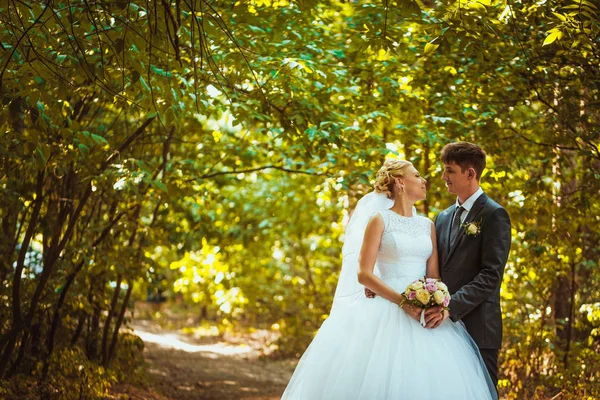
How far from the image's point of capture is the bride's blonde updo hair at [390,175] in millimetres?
4082

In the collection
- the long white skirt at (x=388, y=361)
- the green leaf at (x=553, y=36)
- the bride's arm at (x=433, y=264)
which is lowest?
→ the long white skirt at (x=388, y=361)

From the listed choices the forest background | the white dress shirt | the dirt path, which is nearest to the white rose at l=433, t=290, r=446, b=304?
the white dress shirt

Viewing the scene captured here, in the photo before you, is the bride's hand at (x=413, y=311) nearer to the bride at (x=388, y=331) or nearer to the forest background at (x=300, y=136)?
the bride at (x=388, y=331)

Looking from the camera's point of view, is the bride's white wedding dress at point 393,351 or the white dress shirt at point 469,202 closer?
the bride's white wedding dress at point 393,351

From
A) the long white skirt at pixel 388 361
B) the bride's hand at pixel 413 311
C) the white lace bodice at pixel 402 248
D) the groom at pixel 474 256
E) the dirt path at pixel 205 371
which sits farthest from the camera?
the dirt path at pixel 205 371

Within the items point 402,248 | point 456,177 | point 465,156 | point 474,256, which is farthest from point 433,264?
point 465,156


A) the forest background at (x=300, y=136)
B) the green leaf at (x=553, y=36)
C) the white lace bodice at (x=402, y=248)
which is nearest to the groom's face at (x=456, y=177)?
the white lace bodice at (x=402, y=248)

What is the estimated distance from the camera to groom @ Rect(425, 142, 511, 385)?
3600 millimetres

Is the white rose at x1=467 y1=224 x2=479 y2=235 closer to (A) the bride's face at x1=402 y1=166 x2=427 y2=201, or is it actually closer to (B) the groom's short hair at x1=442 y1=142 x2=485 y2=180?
(B) the groom's short hair at x1=442 y1=142 x2=485 y2=180

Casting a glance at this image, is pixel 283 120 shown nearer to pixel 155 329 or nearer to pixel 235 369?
pixel 235 369

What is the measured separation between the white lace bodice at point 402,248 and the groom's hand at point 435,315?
336 mm

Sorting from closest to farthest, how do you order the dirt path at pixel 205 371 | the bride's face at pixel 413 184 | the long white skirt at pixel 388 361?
the long white skirt at pixel 388 361, the bride's face at pixel 413 184, the dirt path at pixel 205 371

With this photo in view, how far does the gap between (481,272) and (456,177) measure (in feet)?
1.95

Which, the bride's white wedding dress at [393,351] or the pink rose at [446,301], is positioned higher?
the pink rose at [446,301]
